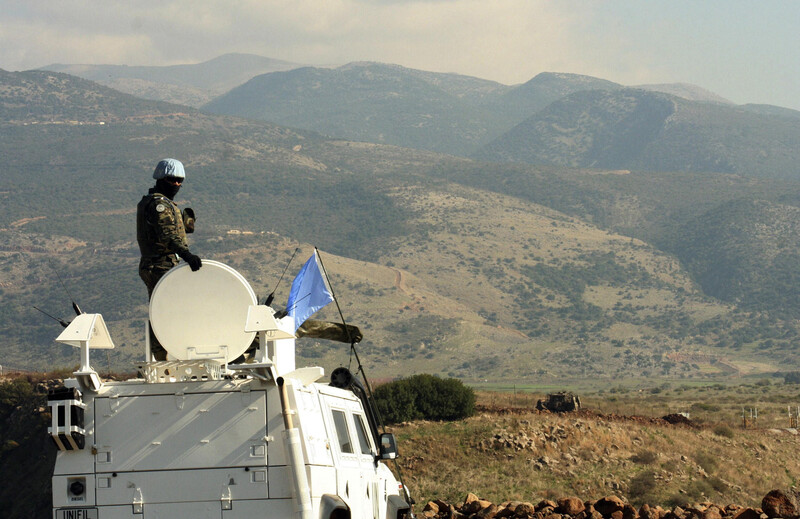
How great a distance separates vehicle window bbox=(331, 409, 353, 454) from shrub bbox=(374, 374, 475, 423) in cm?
2135

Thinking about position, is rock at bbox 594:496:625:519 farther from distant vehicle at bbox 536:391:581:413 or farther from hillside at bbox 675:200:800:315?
hillside at bbox 675:200:800:315

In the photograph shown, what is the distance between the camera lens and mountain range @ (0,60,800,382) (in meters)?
106

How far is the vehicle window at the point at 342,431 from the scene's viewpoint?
371 inches

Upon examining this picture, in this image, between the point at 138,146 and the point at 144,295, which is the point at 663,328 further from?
the point at 138,146

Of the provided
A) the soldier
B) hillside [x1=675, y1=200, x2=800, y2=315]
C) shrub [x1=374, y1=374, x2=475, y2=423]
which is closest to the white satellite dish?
the soldier

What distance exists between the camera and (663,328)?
129m

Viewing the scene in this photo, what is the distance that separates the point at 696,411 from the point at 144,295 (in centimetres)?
6998

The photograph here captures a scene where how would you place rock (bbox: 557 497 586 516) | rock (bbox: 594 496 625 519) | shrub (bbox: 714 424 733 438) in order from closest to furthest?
1. rock (bbox: 594 496 625 519)
2. rock (bbox: 557 497 586 516)
3. shrub (bbox: 714 424 733 438)

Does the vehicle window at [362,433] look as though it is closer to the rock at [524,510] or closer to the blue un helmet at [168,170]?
the blue un helmet at [168,170]

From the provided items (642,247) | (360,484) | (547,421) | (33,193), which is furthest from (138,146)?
(360,484)

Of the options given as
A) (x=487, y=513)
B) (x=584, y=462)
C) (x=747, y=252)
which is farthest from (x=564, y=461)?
(x=747, y=252)

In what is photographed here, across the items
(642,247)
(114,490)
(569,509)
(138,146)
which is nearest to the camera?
(114,490)

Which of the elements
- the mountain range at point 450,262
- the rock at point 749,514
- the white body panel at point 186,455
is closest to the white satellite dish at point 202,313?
the white body panel at point 186,455

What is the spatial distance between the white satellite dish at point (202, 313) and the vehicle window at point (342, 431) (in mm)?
1114
